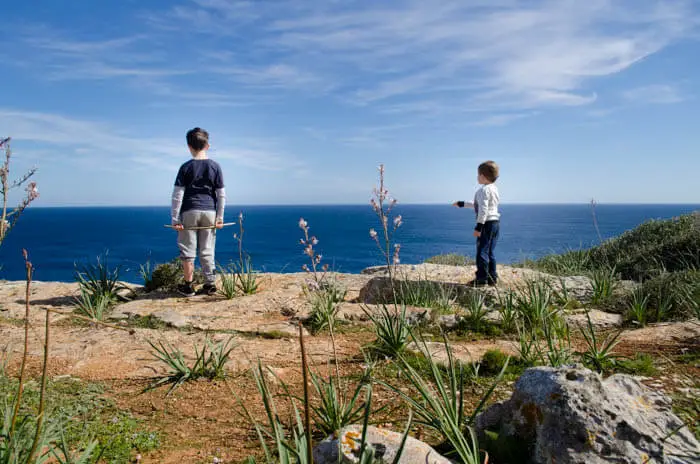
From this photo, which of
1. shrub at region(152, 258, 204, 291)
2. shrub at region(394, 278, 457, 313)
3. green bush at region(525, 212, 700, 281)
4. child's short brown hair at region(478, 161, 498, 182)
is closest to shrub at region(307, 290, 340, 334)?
shrub at region(394, 278, 457, 313)

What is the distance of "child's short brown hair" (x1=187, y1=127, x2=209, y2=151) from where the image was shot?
763 centimetres

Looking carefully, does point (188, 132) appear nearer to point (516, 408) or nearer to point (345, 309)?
point (345, 309)

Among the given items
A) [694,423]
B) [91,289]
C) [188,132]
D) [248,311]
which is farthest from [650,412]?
[91,289]

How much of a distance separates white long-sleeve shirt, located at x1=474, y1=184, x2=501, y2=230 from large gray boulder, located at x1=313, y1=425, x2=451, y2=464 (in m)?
5.87

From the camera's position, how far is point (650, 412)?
2.40m

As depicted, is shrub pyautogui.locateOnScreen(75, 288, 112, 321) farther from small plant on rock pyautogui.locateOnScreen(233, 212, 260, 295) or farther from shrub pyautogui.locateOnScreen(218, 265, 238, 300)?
small plant on rock pyautogui.locateOnScreen(233, 212, 260, 295)

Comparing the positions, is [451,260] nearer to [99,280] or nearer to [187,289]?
[187,289]

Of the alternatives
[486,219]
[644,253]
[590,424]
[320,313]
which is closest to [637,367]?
[590,424]

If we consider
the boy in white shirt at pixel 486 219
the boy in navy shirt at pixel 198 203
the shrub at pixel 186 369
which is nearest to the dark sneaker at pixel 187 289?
the boy in navy shirt at pixel 198 203

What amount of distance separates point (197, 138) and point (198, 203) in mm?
1106

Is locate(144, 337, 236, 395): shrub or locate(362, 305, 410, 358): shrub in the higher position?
locate(362, 305, 410, 358): shrub

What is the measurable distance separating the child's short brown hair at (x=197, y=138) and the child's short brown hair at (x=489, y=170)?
16.1 feet

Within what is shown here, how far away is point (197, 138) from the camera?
764cm

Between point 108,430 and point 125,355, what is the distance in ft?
5.79
